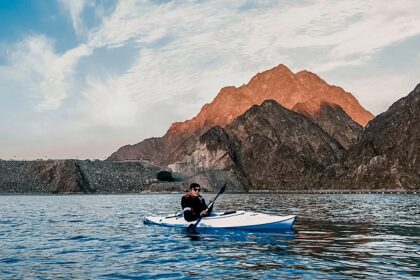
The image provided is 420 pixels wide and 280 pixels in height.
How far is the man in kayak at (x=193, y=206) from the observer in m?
35.4

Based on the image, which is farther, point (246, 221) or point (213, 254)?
point (246, 221)

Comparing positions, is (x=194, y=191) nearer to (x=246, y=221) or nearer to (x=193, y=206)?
(x=193, y=206)

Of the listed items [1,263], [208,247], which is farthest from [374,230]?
[1,263]

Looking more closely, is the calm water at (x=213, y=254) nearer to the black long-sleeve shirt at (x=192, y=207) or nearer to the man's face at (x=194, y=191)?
the black long-sleeve shirt at (x=192, y=207)

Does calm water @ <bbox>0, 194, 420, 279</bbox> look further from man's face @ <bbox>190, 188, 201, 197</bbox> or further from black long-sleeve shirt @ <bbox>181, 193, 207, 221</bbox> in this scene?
man's face @ <bbox>190, 188, 201, 197</bbox>

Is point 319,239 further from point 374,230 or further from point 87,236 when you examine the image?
point 87,236

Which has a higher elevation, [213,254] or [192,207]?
[192,207]

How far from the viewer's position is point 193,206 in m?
36.0

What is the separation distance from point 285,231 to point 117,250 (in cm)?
1240

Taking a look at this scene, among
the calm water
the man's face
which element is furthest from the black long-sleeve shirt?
the calm water

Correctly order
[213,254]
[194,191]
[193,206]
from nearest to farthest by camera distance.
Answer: [213,254], [194,191], [193,206]

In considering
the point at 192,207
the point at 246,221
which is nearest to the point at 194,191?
the point at 192,207

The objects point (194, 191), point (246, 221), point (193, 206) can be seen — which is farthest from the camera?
point (193, 206)

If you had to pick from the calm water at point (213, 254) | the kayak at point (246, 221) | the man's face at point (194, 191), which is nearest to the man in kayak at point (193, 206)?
the man's face at point (194, 191)
